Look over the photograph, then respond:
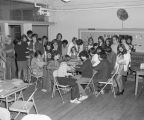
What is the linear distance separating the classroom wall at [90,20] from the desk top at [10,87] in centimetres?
511

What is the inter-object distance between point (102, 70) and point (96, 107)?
1020 mm

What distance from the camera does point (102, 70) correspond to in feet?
18.3

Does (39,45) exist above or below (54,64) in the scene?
above

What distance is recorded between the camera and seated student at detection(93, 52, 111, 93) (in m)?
5.55

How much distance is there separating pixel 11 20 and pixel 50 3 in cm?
237

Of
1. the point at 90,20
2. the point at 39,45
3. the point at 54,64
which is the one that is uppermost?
the point at 90,20

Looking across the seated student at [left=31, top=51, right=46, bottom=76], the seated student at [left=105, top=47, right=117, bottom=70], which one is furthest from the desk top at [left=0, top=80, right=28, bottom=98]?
the seated student at [left=105, top=47, right=117, bottom=70]

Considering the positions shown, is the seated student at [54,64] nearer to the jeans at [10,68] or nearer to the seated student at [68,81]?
the seated student at [68,81]

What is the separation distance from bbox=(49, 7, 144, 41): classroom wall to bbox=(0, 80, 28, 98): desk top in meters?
5.11

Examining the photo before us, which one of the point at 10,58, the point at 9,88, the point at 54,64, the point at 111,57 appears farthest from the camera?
the point at 10,58

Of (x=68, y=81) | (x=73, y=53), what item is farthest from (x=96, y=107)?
(x=73, y=53)

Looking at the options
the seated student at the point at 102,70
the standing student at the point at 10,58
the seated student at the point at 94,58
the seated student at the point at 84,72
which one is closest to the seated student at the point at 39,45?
the standing student at the point at 10,58

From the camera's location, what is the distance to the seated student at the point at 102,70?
5.55 metres

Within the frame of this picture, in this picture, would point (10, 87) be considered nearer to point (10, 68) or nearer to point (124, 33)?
point (10, 68)
